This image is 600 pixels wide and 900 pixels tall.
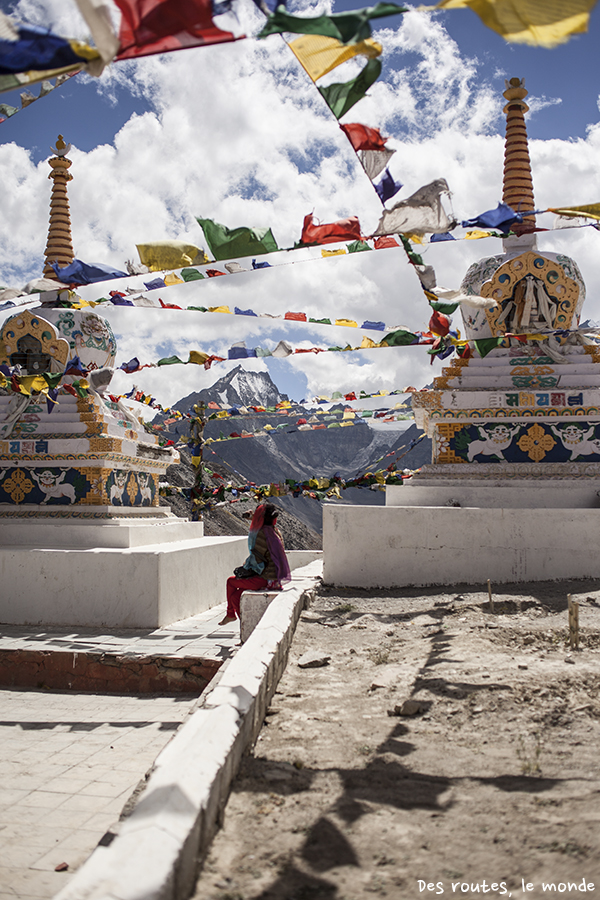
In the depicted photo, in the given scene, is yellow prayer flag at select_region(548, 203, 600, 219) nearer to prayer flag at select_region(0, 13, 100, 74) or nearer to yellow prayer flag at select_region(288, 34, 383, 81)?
yellow prayer flag at select_region(288, 34, 383, 81)

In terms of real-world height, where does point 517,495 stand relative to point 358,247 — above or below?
below

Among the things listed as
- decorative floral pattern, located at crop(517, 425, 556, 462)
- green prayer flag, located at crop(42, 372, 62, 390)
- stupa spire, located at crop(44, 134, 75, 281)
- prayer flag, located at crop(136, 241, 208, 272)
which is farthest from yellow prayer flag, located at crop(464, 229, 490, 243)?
stupa spire, located at crop(44, 134, 75, 281)

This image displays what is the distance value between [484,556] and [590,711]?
4042 mm

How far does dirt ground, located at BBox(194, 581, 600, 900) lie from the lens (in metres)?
1.96

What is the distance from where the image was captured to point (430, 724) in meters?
3.25

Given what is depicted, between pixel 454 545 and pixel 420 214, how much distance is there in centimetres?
393

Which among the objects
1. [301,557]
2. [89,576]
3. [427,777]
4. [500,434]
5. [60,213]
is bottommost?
[301,557]

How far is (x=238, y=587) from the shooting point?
666 cm

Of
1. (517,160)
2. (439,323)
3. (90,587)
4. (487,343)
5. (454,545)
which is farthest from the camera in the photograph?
(517,160)

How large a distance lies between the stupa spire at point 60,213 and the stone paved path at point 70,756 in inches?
261

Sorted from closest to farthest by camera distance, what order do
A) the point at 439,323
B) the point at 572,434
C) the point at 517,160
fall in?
the point at 439,323 < the point at 572,434 < the point at 517,160

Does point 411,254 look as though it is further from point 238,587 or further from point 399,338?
point 238,587

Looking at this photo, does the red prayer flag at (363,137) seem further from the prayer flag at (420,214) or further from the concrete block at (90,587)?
the concrete block at (90,587)

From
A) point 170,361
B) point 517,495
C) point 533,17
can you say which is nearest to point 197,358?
point 170,361
